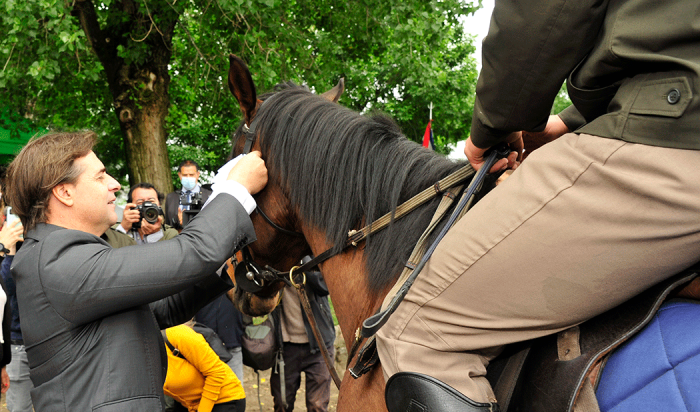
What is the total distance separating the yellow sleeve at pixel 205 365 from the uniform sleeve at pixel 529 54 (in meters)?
2.86

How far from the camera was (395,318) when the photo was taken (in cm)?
136

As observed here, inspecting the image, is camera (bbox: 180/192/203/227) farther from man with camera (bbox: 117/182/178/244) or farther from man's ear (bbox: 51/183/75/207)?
man's ear (bbox: 51/183/75/207)

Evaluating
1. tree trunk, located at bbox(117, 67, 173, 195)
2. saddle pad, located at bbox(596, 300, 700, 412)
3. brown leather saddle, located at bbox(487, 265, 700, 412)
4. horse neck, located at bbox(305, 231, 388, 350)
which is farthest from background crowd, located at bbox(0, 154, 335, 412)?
saddle pad, located at bbox(596, 300, 700, 412)

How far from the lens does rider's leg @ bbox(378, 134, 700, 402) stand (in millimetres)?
1087

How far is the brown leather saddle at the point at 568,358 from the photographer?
1170 mm

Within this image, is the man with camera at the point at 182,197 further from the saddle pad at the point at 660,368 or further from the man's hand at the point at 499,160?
the saddle pad at the point at 660,368

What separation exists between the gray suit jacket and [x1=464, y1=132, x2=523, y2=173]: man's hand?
0.83 meters

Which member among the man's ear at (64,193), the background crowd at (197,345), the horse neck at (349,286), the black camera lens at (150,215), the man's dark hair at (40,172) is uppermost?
the man's dark hair at (40,172)

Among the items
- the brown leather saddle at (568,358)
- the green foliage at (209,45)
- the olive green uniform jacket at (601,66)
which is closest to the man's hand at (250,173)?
the olive green uniform jacket at (601,66)

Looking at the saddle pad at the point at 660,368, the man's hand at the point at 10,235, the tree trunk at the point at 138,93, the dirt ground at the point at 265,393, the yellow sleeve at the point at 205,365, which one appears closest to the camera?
the saddle pad at the point at 660,368

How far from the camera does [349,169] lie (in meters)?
1.78

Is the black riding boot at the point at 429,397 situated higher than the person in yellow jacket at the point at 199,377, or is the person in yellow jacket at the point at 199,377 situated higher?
the black riding boot at the point at 429,397

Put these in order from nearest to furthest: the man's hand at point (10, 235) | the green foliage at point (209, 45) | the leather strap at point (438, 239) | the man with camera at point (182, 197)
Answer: the leather strap at point (438, 239)
the man's hand at point (10, 235)
the man with camera at point (182, 197)
the green foliage at point (209, 45)

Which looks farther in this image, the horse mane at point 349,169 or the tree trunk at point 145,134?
the tree trunk at point 145,134
